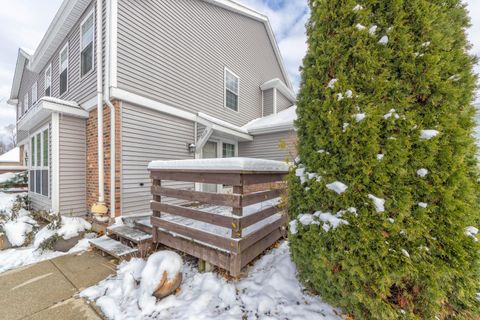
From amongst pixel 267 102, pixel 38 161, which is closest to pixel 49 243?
pixel 38 161

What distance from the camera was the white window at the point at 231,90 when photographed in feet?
26.3

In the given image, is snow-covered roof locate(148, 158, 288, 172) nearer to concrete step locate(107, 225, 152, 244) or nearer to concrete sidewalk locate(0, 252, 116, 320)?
concrete step locate(107, 225, 152, 244)

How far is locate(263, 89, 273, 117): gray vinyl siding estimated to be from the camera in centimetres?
1030

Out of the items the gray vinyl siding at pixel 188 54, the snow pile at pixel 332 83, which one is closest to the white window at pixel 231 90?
the gray vinyl siding at pixel 188 54

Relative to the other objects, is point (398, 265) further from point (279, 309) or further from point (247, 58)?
point (247, 58)

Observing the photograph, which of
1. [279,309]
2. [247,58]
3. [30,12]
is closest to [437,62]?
[279,309]

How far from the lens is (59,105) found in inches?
187

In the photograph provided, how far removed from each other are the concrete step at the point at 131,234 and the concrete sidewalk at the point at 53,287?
0.42m

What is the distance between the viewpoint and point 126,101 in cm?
460

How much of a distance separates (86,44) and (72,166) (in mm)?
3211

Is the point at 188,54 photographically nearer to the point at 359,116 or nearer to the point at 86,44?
the point at 86,44

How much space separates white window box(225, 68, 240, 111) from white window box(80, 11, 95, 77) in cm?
428

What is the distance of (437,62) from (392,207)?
4.22 ft

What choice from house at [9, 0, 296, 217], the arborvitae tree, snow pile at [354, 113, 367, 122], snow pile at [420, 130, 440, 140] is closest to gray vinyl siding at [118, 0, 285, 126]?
house at [9, 0, 296, 217]
